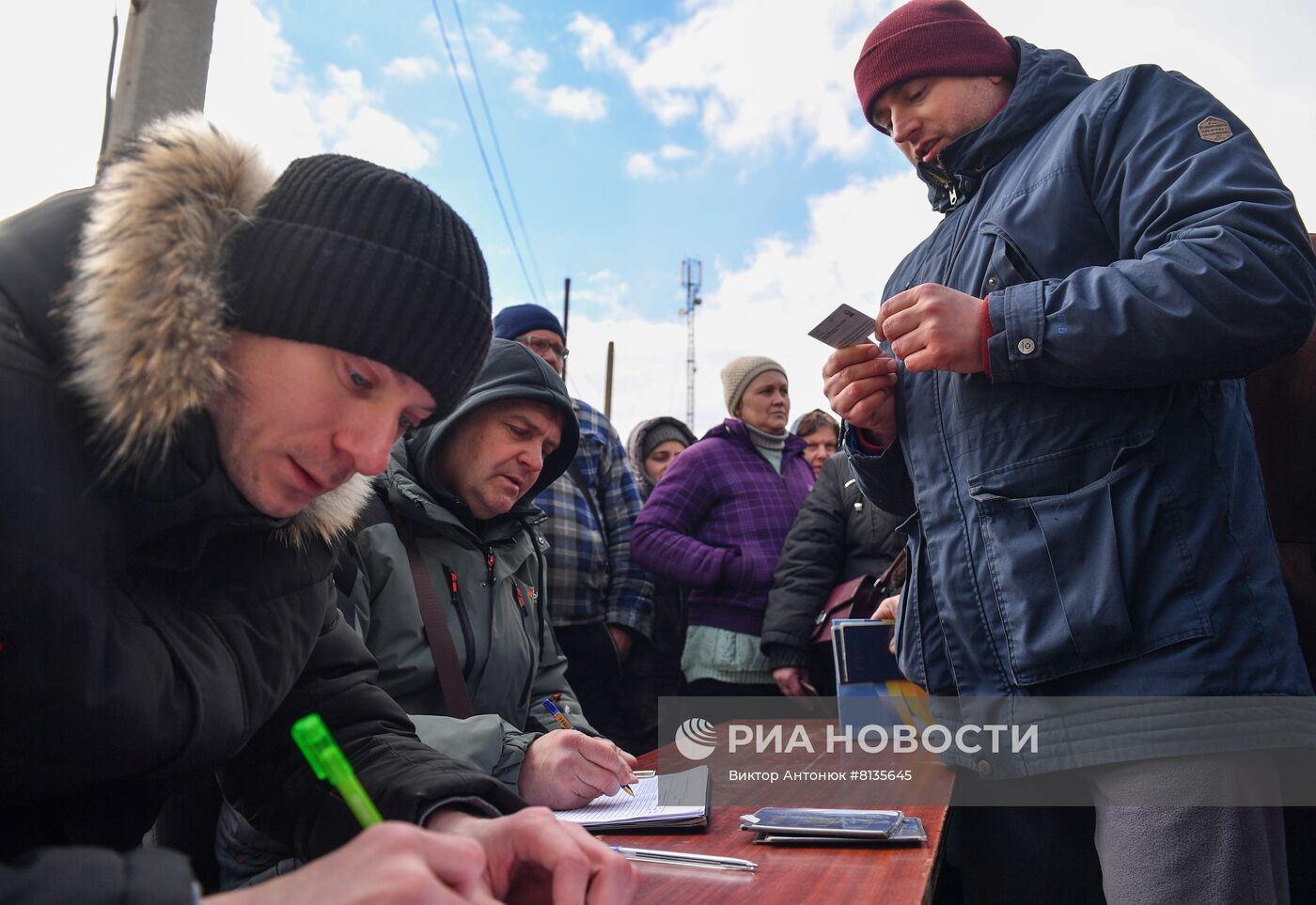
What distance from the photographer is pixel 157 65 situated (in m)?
1.95

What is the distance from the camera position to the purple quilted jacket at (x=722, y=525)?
321 cm

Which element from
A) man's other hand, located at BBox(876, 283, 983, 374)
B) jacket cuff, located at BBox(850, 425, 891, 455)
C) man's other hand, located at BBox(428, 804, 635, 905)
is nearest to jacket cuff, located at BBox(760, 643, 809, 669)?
jacket cuff, located at BBox(850, 425, 891, 455)

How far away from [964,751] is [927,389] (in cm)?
62

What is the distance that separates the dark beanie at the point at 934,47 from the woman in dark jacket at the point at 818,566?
1.51m

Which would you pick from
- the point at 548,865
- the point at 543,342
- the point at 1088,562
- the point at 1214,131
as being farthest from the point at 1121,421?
the point at 543,342

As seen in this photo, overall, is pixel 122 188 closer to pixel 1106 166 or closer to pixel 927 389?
pixel 927 389

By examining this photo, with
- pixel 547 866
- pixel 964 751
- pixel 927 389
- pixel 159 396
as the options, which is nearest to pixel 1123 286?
pixel 927 389

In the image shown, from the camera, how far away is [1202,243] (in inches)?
49.6

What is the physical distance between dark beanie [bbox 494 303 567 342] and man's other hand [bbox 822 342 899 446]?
1.93 meters

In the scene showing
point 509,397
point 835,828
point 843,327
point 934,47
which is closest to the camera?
point 835,828

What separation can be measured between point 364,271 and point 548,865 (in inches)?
26.6

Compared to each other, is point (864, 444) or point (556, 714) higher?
point (864, 444)

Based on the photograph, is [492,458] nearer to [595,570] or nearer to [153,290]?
[595,570]

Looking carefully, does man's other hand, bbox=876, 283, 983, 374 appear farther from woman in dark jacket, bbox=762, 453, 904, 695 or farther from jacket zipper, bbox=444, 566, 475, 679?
woman in dark jacket, bbox=762, 453, 904, 695
